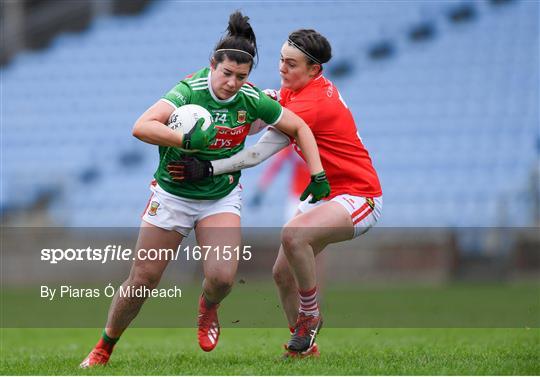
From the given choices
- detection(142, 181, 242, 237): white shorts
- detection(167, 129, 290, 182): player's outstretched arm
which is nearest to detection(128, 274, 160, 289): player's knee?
detection(142, 181, 242, 237): white shorts

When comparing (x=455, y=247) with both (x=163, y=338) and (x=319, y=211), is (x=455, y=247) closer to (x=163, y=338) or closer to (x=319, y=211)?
(x=163, y=338)

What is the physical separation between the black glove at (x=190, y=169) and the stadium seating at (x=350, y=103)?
9476 millimetres

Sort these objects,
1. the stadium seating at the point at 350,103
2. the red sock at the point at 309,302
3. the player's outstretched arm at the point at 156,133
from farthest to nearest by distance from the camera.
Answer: the stadium seating at the point at 350,103
the red sock at the point at 309,302
the player's outstretched arm at the point at 156,133

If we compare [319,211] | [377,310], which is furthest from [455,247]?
[319,211]

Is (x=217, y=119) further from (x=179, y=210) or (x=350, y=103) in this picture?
(x=350, y=103)

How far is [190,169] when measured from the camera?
510 centimetres

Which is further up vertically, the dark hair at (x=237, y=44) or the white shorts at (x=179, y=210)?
the dark hair at (x=237, y=44)

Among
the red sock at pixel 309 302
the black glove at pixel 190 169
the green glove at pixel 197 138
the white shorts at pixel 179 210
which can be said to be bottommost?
the red sock at pixel 309 302

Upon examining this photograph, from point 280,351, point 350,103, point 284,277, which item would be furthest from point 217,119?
A: point 350,103

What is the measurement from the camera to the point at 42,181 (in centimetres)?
1605

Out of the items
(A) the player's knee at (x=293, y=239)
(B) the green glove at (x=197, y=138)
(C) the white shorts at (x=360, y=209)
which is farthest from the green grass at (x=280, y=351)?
(B) the green glove at (x=197, y=138)

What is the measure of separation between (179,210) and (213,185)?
242 millimetres

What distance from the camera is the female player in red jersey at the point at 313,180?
17.5 feet

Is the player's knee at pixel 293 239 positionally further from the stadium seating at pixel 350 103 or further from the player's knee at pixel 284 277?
the stadium seating at pixel 350 103
